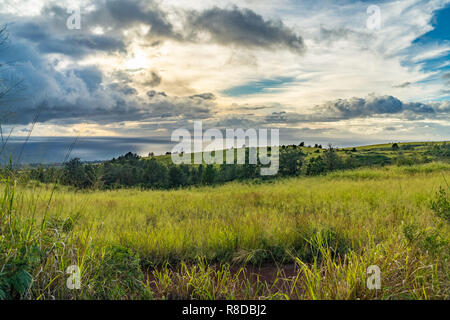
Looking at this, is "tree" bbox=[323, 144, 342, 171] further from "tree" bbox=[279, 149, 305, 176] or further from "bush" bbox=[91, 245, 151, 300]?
"bush" bbox=[91, 245, 151, 300]

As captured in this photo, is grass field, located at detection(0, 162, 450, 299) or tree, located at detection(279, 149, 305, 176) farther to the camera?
tree, located at detection(279, 149, 305, 176)

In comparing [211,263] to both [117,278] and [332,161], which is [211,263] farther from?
[332,161]

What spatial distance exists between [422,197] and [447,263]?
628 centimetres

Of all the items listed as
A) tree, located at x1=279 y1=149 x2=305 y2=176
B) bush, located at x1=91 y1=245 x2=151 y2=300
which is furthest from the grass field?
tree, located at x1=279 y1=149 x2=305 y2=176

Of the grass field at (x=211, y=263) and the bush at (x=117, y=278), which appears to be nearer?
the grass field at (x=211, y=263)

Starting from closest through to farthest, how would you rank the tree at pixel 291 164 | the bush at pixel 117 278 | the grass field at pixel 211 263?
the grass field at pixel 211 263
the bush at pixel 117 278
the tree at pixel 291 164

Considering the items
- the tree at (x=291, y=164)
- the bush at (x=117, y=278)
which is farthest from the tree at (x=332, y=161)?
the bush at (x=117, y=278)

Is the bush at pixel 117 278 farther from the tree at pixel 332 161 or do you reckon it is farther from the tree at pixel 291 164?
the tree at pixel 332 161

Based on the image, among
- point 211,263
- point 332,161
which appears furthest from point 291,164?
point 211,263

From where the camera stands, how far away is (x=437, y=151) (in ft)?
123

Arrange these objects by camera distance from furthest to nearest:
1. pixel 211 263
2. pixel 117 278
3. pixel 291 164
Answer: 1. pixel 291 164
2. pixel 211 263
3. pixel 117 278

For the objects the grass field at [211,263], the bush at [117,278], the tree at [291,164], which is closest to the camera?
the grass field at [211,263]
